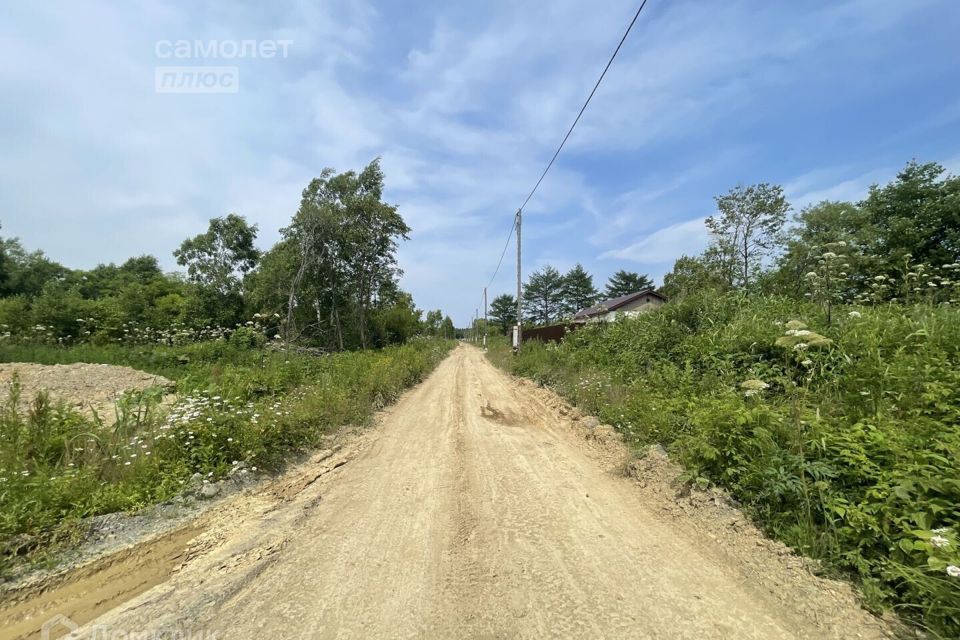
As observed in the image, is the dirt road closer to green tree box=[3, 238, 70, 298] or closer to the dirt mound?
the dirt mound

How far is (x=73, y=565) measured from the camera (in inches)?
106

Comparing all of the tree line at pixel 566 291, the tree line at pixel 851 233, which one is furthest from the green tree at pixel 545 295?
the tree line at pixel 851 233

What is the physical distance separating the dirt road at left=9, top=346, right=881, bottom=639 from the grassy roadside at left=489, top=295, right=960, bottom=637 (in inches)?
15.2

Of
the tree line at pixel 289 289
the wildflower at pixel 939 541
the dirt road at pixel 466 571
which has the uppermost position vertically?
the tree line at pixel 289 289

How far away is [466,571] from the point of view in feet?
8.70

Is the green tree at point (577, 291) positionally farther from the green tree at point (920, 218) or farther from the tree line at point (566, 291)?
the green tree at point (920, 218)

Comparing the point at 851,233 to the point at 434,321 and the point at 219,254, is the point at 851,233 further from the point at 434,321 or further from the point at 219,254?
the point at 434,321

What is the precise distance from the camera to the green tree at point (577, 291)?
5925 centimetres

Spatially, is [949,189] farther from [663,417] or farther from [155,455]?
[155,455]

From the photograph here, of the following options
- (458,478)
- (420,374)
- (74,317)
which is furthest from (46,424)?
(74,317)

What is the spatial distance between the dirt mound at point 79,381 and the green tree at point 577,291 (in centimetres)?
5424

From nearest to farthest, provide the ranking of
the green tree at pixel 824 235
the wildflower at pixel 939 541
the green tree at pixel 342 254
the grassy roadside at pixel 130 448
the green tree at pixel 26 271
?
the wildflower at pixel 939 541, the grassy roadside at pixel 130 448, the green tree at pixel 824 235, the green tree at pixel 342 254, the green tree at pixel 26 271

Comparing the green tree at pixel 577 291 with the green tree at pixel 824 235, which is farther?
the green tree at pixel 577 291

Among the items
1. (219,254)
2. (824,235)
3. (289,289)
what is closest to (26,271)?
(219,254)
